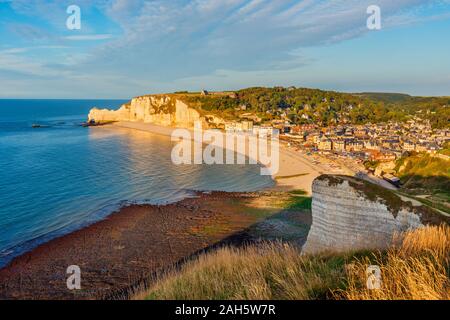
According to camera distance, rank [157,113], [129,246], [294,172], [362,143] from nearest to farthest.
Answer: [129,246] < [294,172] < [362,143] < [157,113]

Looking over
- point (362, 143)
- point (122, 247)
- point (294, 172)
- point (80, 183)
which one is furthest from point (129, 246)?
point (362, 143)

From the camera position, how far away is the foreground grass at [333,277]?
4863 millimetres

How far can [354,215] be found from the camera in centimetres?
1155

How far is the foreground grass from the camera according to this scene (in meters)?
4.86

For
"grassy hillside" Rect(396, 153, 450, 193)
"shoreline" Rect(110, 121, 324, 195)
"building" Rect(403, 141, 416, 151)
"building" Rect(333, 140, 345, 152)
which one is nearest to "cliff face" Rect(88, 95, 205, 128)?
"building" Rect(333, 140, 345, 152)

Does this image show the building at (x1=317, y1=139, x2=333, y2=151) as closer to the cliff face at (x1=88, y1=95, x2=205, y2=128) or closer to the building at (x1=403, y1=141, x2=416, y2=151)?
the building at (x1=403, y1=141, x2=416, y2=151)

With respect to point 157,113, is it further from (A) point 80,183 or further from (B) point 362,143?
(A) point 80,183

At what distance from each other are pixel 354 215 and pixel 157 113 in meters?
113

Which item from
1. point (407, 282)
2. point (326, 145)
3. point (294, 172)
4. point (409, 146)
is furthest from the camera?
point (326, 145)

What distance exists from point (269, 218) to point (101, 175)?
25.8 m

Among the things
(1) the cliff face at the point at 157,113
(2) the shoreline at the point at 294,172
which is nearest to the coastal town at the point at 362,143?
(2) the shoreline at the point at 294,172

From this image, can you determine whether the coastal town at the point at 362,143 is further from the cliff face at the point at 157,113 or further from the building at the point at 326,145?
the cliff face at the point at 157,113

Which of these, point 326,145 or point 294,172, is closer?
point 294,172
